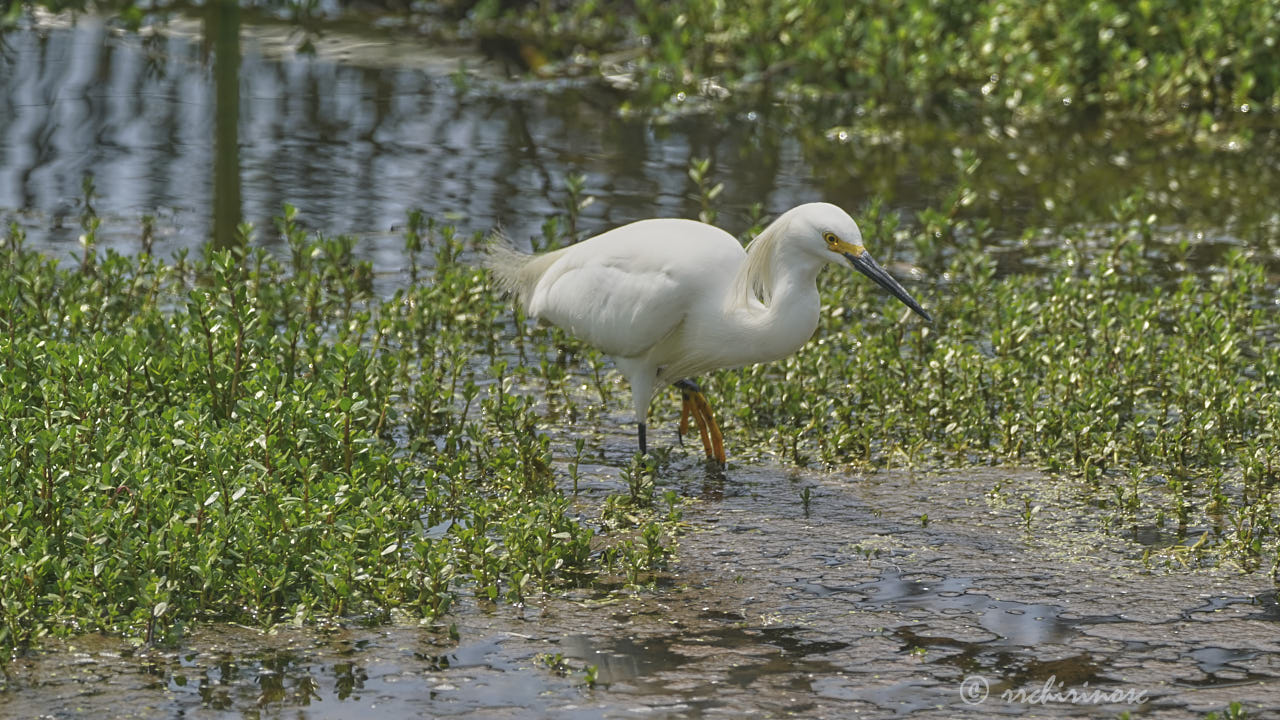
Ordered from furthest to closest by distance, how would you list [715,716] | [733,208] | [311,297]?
1. [733,208]
2. [311,297]
3. [715,716]

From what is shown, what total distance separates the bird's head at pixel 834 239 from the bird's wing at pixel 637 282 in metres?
0.38

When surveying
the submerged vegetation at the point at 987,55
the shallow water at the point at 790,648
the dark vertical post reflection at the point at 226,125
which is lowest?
the shallow water at the point at 790,648

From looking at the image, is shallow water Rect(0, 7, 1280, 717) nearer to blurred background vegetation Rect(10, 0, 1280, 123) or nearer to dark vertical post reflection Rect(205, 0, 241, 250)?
dark vertical post reflection Rect(205, 0, 241, 250)

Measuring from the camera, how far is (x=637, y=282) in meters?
6.18

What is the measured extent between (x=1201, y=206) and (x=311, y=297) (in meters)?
6.06

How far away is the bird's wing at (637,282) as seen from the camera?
6109 millimetres

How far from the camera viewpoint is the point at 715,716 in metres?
4.28

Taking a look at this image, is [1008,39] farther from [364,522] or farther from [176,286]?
[364,522]

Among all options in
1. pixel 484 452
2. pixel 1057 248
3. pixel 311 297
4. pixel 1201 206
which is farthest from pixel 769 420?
pixel 1201 206

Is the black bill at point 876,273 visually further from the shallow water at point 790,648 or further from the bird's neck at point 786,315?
the shallow water at point 790,648

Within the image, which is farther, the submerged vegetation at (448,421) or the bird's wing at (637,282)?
the bird's wing at (637,282)

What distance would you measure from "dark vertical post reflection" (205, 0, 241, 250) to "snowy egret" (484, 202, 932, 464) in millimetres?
2706

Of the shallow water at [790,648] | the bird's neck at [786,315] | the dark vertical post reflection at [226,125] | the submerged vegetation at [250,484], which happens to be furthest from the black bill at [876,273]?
the dark vertical post reflection at [226,125]

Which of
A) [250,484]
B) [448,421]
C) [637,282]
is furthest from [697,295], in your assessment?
[250,484]
